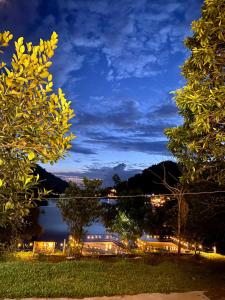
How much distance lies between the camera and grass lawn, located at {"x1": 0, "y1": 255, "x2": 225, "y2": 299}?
25.6ft

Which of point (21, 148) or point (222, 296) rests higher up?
point (21, 148)

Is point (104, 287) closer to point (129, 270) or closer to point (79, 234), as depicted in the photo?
point (129, 270)

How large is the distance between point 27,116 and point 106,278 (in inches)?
297

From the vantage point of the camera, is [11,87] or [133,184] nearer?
[11,87]

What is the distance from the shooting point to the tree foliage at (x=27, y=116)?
2289 millimetres

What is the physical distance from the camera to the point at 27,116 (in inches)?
93.0

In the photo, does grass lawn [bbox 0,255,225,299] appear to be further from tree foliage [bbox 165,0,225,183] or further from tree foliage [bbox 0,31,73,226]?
tree foliage [bbox 0,31,73,226]

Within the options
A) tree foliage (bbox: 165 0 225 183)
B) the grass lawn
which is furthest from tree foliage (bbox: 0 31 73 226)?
the grass lawn

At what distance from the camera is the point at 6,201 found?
271 centimetres

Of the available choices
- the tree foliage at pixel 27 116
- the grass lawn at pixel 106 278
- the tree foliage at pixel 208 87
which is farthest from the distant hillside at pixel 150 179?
the tree foliage at pixel 27 116

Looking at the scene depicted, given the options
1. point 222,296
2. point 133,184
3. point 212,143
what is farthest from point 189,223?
point 133,184

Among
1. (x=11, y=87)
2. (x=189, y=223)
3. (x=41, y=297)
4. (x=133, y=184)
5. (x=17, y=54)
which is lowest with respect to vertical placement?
(x=41, y=297)

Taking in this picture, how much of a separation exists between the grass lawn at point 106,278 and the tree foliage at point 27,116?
5.80m

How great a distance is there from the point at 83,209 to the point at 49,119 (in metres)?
14.1
